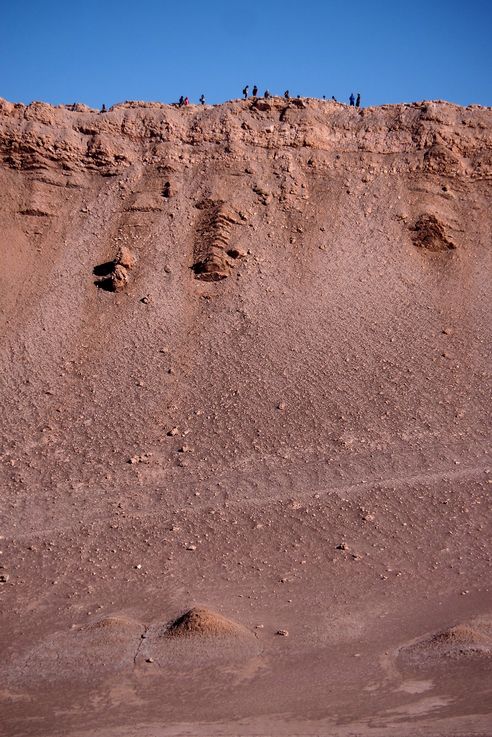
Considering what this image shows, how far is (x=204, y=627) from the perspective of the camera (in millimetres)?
13219

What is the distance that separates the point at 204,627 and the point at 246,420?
27.8 ft

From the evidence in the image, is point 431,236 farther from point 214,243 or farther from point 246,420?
point 246,420

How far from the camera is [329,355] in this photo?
2317cm

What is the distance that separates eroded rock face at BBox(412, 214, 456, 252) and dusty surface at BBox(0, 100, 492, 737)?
86 mm

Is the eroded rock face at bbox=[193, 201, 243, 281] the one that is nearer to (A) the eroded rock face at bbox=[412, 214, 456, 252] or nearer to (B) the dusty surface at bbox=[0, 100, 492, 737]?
(B) the dusty surface at bbox=[0, 100, 492, 737]

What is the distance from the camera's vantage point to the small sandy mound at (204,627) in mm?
13195

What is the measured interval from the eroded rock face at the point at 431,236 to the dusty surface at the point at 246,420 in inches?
3.4

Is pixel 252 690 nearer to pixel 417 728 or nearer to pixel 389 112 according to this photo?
pixel 417 728

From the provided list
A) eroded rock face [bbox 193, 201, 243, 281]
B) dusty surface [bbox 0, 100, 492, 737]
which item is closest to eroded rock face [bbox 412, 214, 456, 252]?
dusty surface [bbox 0, 100, 492, 737]

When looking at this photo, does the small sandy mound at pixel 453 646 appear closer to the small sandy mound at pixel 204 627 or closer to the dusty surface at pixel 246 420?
the dusty surface at pixel 246 420

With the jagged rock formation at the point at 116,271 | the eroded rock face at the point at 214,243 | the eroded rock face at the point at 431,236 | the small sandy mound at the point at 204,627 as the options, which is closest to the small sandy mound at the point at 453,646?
the small sandy mound at the point at 204,627

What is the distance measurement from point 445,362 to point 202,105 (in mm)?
15953

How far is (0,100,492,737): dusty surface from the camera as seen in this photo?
1216 cm

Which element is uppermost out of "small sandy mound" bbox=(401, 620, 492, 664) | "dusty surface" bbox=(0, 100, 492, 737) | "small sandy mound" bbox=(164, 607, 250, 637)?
"dusty surface" bbox=(0, 100, 492, 737)
